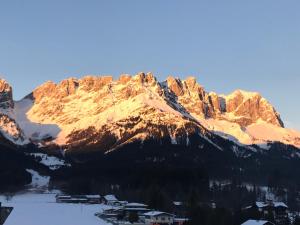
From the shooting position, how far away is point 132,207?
442 feet

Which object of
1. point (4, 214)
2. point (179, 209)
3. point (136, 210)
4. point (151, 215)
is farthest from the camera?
point (179, 209)

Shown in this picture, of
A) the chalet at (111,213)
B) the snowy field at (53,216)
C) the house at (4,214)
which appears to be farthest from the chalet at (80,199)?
the house at (4,214)

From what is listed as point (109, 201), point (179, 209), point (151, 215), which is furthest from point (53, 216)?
point (109, 201)

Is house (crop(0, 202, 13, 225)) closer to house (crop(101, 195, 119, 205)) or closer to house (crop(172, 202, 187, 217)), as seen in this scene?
house (crop(172, 202, 187, 217))

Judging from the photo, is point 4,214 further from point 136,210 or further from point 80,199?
point 80,199

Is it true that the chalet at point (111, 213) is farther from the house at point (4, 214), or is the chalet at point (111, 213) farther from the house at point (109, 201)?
the house at point (109, 201)

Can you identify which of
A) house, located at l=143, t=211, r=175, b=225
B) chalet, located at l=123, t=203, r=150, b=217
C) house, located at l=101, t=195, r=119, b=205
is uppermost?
house, located at l=101, t=195, r=119, b=205

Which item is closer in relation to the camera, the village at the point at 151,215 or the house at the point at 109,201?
the village at the point at 151,215

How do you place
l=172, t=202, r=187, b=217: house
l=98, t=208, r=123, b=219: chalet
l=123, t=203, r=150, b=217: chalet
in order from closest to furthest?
l=98, t=208, r=123, b=219: chalet → l=123, t=203, r=150, b=217: chalet → l=172, t=202, r=187, b=217: house

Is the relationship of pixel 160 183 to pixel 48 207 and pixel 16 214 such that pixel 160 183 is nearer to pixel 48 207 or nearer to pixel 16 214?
pixel 48 207

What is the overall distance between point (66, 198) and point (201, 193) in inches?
1670

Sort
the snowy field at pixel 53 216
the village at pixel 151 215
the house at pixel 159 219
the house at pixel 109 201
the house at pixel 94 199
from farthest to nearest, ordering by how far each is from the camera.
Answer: the house at pixel 94 199, the house at pixel 109 201, the house at pixel 159 219, the village at pixel 151 215, the snowy field at pixel 53 216

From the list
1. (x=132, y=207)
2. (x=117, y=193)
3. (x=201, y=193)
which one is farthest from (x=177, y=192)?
(x=132, y=207)

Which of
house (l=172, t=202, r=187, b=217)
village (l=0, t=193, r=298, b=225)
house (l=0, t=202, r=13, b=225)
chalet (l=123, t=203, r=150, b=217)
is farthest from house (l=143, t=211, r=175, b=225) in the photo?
house (l=0, t=202, r=13, b=225)
